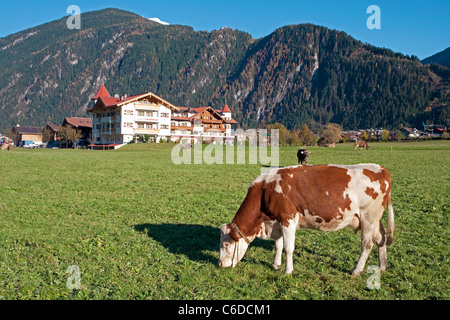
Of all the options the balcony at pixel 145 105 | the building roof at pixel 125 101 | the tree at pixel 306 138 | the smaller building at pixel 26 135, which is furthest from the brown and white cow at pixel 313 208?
the smaller building at pixel 26 135

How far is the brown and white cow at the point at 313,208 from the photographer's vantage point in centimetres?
635

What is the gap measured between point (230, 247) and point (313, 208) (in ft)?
5.71

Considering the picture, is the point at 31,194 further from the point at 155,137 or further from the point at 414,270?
the point at 155,137

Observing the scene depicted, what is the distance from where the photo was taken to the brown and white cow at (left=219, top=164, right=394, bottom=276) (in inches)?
250

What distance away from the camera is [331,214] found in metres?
6.36

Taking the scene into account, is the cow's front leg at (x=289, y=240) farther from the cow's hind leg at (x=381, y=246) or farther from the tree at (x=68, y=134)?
the tree at (x=68, y=134)

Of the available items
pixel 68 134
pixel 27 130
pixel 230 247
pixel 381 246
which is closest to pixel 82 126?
pixel 68 134

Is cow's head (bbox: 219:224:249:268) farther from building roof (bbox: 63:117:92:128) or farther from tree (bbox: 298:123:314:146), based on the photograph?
building roof (bbox: 63:117:92:128)

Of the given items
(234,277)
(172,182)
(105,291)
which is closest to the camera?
(105,291)

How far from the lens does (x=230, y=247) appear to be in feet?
21.5

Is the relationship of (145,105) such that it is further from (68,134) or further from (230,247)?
(230,247)

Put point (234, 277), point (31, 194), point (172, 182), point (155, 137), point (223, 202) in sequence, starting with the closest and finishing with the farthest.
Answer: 1. point (234, 277)
2. point (223, 202)
3. point (31, 194)
4. point (172, 182)
5. point (155, 137)
